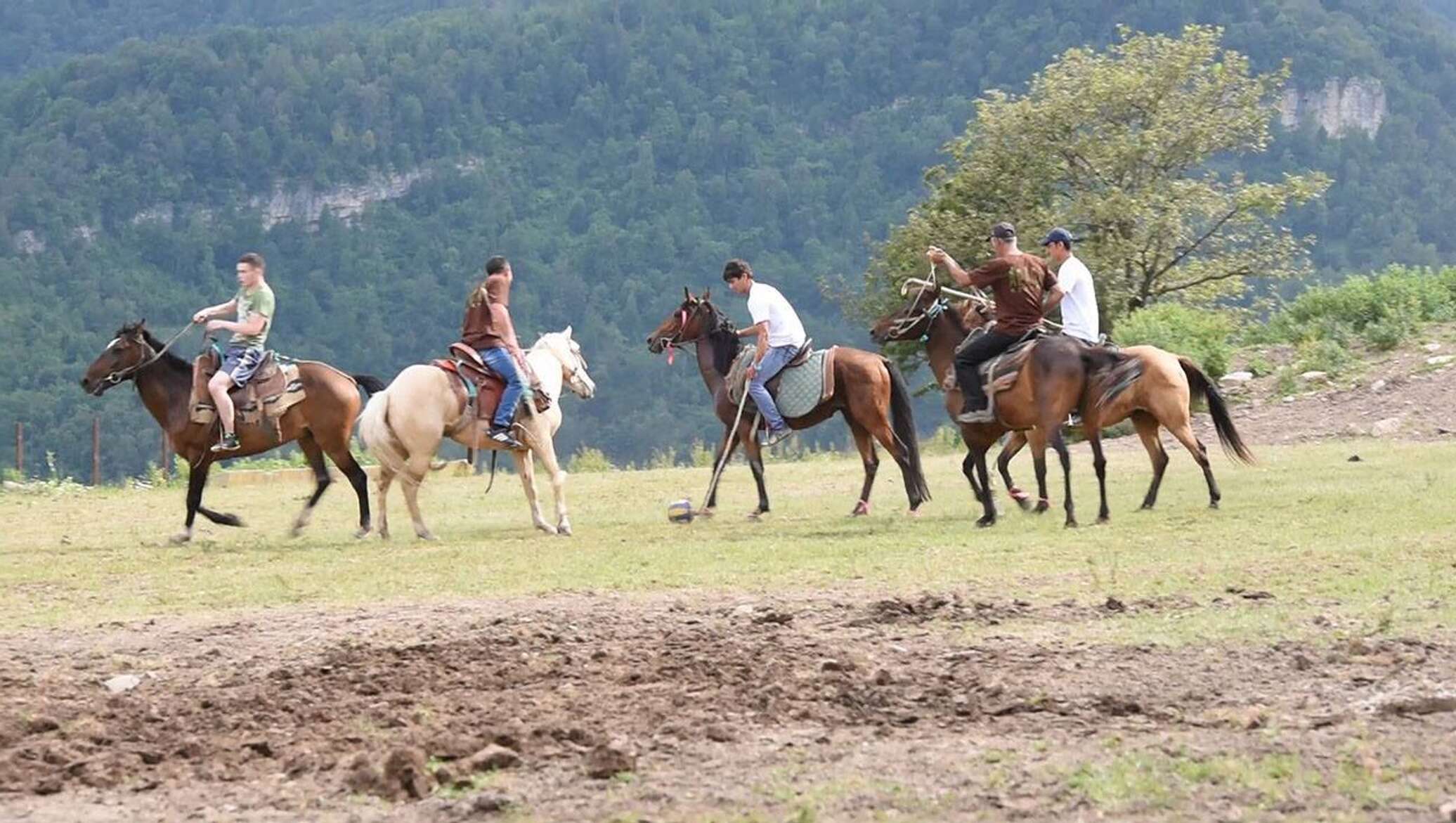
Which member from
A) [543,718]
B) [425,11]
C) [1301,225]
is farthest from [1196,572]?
[425,11]

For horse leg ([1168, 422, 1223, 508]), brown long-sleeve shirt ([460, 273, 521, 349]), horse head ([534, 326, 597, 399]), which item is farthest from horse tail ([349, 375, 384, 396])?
horse leg ([1168, 422, 1223, 508])

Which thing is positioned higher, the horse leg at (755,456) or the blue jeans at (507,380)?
the blue jeans at (507,380)

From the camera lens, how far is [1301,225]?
284 ft

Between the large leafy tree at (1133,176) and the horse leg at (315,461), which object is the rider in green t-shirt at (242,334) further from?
the large leafy tree at (1133,176)

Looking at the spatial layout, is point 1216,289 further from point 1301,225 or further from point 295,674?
point 1301,225

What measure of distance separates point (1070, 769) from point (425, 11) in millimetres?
132001

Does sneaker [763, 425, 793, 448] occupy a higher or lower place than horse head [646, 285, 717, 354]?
lower

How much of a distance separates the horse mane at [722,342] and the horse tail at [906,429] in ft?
4.40

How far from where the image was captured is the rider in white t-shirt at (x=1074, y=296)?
56.7ft

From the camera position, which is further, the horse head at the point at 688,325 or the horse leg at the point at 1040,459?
the horse head at the point at 688,325

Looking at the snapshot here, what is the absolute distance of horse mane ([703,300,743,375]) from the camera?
19375 mm

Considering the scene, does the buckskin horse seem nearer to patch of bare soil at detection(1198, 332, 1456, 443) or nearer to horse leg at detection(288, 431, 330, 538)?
horse leg at detection(288, 431, 330, 538)

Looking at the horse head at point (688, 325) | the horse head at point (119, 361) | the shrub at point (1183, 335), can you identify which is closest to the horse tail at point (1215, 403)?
the horse head at point (688, 325)

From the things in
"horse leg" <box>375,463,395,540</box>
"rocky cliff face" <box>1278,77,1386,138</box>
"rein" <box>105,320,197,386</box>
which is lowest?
"horse leg" <box>375,463,395,540</box>
